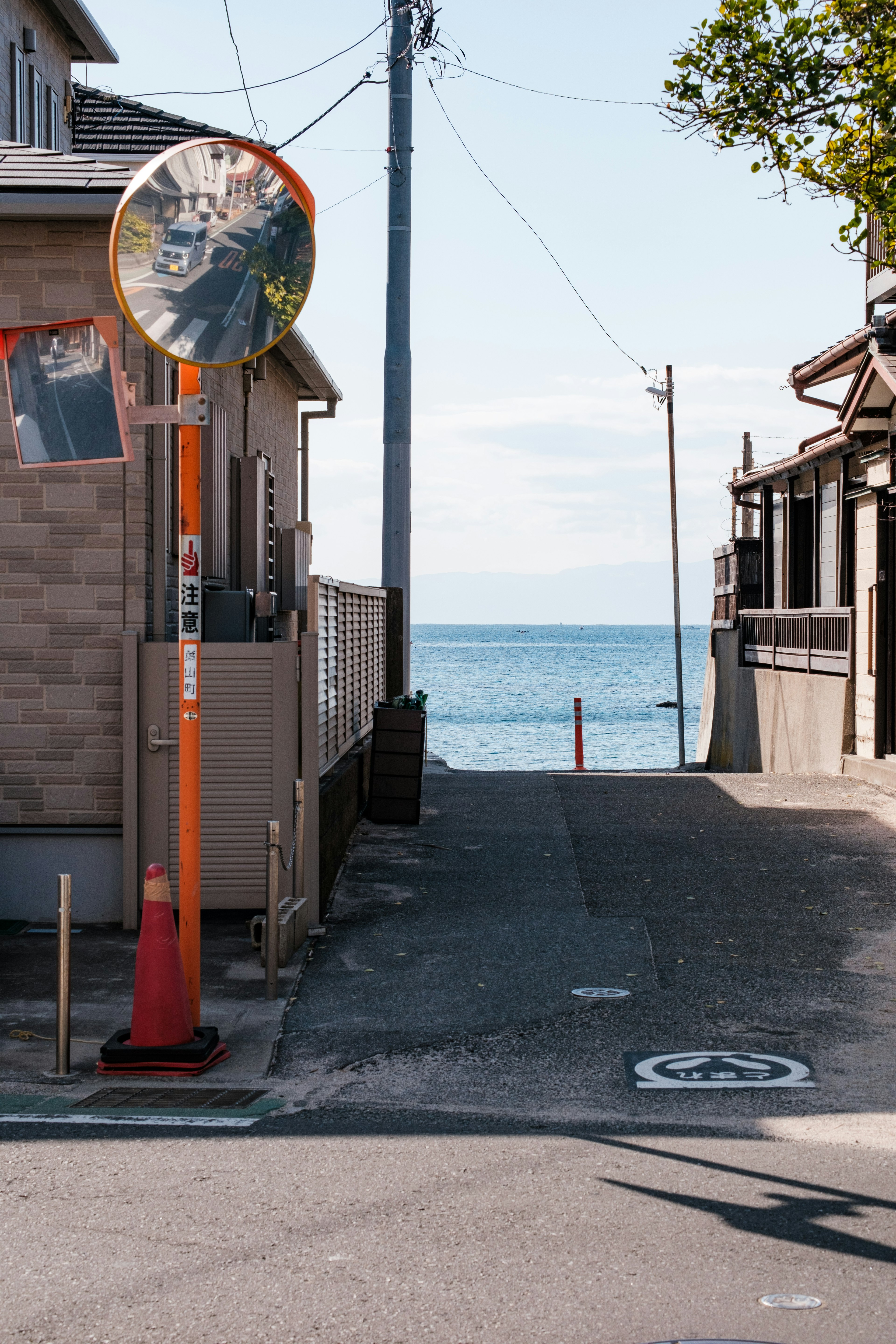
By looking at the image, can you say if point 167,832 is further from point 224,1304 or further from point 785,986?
point 224,1304

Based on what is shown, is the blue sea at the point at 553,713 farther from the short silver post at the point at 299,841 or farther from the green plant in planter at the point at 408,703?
the short silver post at the point at 299,841

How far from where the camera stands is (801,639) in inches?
792

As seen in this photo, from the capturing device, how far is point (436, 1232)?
4.19 meters

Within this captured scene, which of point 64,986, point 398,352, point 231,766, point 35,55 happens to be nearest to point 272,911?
point 64,986

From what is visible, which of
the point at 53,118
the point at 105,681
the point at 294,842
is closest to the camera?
the point at 294,842

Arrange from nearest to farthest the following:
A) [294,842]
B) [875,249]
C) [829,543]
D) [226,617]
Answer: [294,842] < [226,617] < [875,249] < [829,543]

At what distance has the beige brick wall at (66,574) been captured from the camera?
29.4 ft

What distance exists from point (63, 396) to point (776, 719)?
15822mm

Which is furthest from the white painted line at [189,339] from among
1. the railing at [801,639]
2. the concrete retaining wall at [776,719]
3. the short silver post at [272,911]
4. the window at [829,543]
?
the window at [829,543]

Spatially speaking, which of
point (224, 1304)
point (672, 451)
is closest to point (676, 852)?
point (224, 1304)

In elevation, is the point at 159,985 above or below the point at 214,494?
below

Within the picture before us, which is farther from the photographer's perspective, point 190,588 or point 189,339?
point 190,588

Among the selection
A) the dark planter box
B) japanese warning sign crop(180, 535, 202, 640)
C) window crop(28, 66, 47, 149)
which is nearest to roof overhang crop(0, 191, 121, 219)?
japanese warning sign crop(180, 535, 202, 640)

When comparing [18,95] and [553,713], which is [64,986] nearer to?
[18,95]
